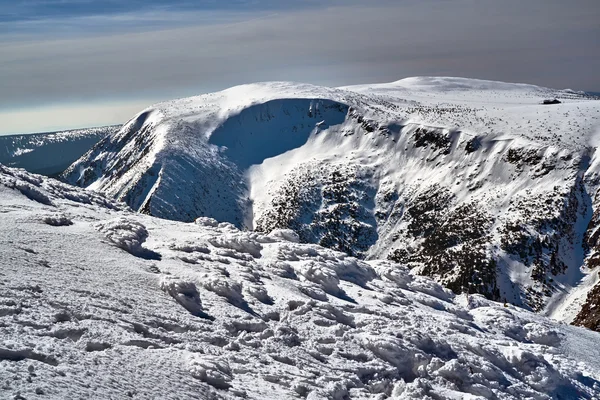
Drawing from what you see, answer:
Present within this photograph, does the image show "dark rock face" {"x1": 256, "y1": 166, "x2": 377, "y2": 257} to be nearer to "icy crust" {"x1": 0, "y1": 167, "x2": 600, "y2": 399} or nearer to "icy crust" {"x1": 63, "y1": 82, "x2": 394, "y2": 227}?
"icy crust" {"x1": 63, "y1": 82, "x2": 394, "y2": 227}

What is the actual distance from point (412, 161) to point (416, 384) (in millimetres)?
66609

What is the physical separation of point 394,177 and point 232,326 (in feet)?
213

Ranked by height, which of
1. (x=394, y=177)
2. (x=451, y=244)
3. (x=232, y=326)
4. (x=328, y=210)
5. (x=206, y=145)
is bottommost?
(x=451, y=244)

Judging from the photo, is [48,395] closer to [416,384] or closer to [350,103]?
[416,384]

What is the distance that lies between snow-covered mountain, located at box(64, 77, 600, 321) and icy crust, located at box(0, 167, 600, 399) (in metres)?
31.0

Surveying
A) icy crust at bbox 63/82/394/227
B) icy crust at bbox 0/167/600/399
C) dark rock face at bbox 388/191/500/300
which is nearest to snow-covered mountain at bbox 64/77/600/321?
dark rock face at bbox 388/191/500/300

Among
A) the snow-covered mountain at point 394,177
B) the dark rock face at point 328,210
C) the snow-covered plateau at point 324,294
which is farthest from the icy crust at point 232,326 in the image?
the dark rock face at point 328,210

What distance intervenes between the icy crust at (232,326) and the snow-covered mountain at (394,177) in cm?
3096

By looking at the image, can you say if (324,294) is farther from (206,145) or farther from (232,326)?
(206,145)

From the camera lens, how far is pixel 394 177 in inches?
3083

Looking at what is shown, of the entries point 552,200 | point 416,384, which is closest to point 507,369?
point 416,384

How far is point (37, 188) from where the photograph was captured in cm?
2592

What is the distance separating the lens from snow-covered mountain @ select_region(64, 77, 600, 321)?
180 ft

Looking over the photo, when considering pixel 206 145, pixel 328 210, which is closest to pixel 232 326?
pixel 328 210
